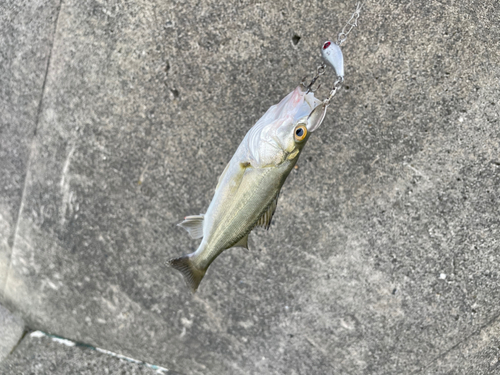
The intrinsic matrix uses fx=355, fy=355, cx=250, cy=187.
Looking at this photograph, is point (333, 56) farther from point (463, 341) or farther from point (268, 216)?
point (463, 341)

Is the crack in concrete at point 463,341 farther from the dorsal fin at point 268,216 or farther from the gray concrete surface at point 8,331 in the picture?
the gray concrete surface at point 8,331

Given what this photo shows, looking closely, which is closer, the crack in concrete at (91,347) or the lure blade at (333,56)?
the lure blade at (333,56)

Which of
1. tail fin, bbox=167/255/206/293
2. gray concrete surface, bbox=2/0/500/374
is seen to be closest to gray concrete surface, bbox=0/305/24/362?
gray concrete surface, bbox=2/0/500/374

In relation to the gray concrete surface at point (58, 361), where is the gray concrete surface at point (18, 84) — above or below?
above

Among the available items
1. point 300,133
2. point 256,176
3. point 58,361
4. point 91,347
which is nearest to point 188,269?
point 256,176

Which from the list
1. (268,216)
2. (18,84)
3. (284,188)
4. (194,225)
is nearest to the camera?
(268,216)

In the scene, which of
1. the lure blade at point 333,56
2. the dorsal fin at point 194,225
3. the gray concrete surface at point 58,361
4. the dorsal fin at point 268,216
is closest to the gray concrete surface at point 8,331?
the gray concrete surface at point 58,361
